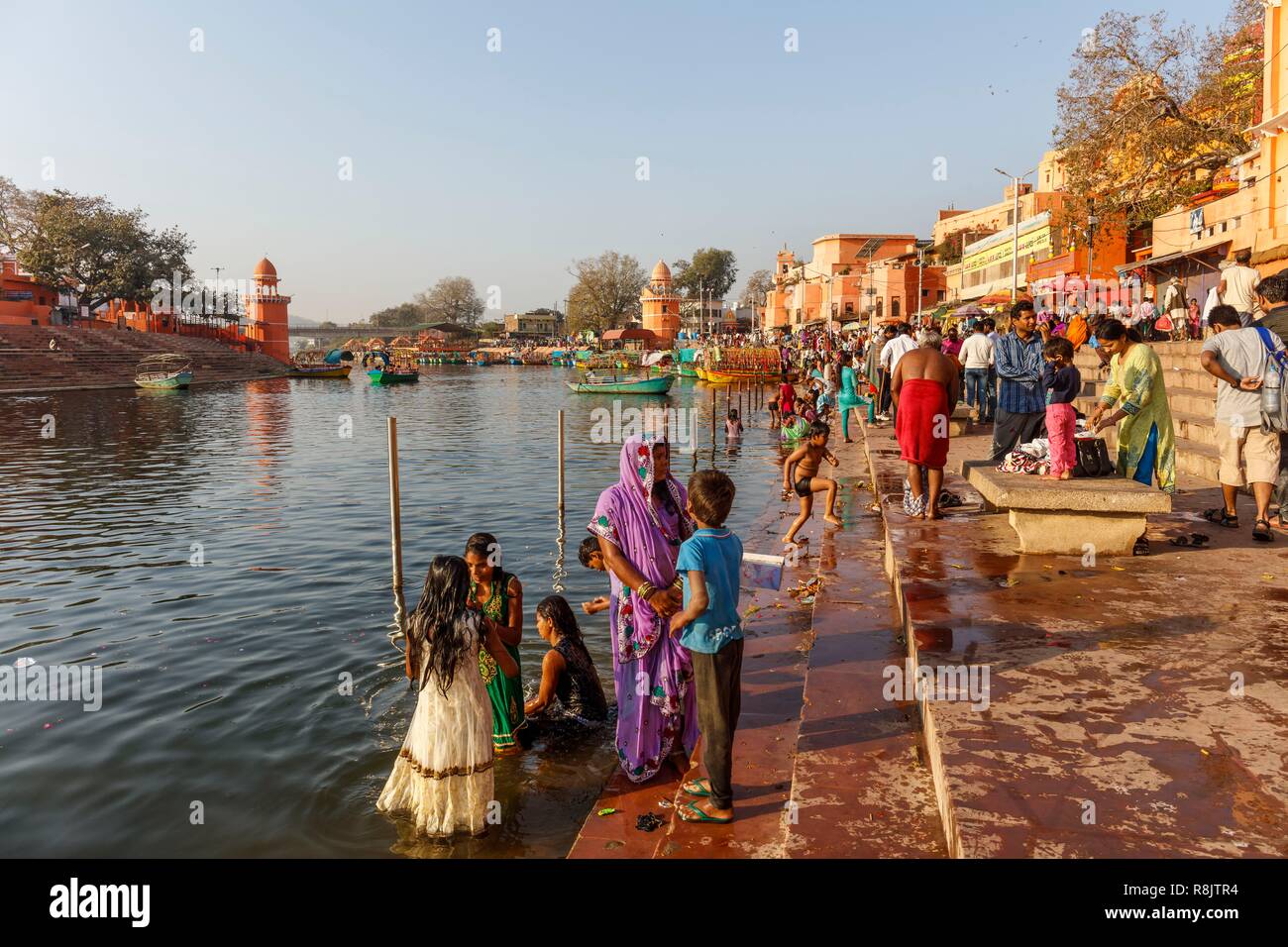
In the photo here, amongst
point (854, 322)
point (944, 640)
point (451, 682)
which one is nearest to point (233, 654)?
point (451, 682)

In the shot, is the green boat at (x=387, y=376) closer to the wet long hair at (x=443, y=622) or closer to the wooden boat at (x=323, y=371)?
the wooden boat at (x=323, y=371)

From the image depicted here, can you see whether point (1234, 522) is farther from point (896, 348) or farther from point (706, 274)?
point (706, 274)

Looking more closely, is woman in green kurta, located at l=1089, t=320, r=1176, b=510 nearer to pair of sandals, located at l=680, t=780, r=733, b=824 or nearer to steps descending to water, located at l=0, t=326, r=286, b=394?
pair of sandals, located at l=680, t=780, r=733, b=824

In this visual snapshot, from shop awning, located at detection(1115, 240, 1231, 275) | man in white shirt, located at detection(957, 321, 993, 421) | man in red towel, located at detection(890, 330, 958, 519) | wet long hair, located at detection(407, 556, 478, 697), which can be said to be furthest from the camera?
shop awning, located at detection(1115, 240, 1231, 275)

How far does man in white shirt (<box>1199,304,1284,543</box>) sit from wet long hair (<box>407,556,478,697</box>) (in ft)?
17.5

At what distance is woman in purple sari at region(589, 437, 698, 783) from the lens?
13.8 ft

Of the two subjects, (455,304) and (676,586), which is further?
(455,304)

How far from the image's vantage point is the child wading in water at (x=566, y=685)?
5781 millimetres

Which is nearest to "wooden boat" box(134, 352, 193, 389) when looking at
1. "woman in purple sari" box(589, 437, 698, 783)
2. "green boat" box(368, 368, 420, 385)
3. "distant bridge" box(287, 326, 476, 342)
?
"green boat" box(368, 368, 420, 385)

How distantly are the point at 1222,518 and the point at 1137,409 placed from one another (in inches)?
46.6

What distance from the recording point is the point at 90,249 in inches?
2362

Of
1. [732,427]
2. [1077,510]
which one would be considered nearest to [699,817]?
[1077,510]

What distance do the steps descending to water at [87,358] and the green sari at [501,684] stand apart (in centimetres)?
4797
